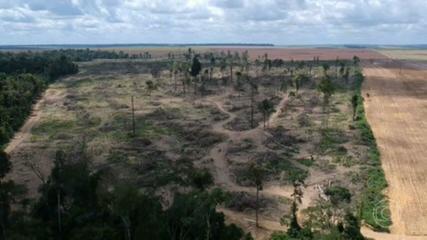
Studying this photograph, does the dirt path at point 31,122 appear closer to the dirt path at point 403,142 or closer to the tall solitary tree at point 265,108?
the tall solitary tree at point 265,108

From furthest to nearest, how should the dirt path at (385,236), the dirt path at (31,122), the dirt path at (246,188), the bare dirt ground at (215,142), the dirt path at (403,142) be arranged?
the dirt path at (31,122), the bare dirt ground at (215,142), the dirt path at (403,142), the dirt path at (246,188), the dirt path at (385,236)

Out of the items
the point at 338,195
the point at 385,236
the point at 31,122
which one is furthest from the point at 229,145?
the point at 31,122

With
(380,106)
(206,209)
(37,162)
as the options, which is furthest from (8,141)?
(380,106)

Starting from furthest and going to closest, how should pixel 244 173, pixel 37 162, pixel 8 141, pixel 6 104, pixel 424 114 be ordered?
pixel 424 114 → pixel 6 104 → pixel 8 141 → pixel 37 162 → pixel 244 173

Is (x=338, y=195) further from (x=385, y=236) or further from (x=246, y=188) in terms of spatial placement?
(x=246, y=188)

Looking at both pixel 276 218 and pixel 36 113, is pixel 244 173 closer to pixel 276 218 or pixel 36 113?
pixel 276 218

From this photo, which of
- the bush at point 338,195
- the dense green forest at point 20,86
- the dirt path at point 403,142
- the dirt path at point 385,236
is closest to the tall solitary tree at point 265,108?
the dirt path at point 403,142
